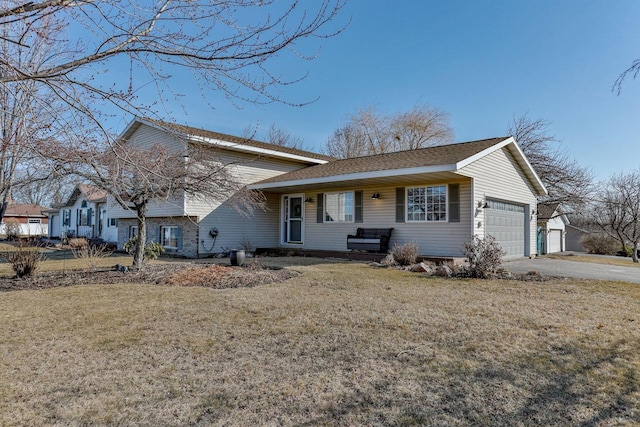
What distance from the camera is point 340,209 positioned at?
1348cm

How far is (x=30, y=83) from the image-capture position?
4.29 metres

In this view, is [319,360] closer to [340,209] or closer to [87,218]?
[340,209]

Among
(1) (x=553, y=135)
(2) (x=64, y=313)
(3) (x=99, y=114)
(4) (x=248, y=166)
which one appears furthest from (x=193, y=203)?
(1) (x=553, y=135)

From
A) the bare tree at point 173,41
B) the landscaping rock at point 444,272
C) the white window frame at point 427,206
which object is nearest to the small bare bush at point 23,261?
the bare tree at point 173,41

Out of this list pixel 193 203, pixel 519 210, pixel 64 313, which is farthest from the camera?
pixel 519 210

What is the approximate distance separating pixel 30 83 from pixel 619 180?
2988cm

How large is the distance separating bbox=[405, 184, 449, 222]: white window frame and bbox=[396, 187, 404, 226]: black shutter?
0.16 metres

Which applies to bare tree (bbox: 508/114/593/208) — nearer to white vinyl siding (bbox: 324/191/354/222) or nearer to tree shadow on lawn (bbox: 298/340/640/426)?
white vinyl siding (bbox: 324/191/354/222)

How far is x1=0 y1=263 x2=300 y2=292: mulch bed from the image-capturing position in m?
7.07

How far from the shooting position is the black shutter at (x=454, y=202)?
10.7 metres

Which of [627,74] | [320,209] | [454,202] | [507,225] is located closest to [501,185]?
[507,225]

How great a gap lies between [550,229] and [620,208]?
467 cm

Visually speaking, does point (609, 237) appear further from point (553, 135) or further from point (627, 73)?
point (627, 73)

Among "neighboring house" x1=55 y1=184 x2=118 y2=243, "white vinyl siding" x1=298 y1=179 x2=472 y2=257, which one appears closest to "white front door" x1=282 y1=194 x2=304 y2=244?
"white vinyl siding" x1=298 y1=179 x2=472 y2=257
